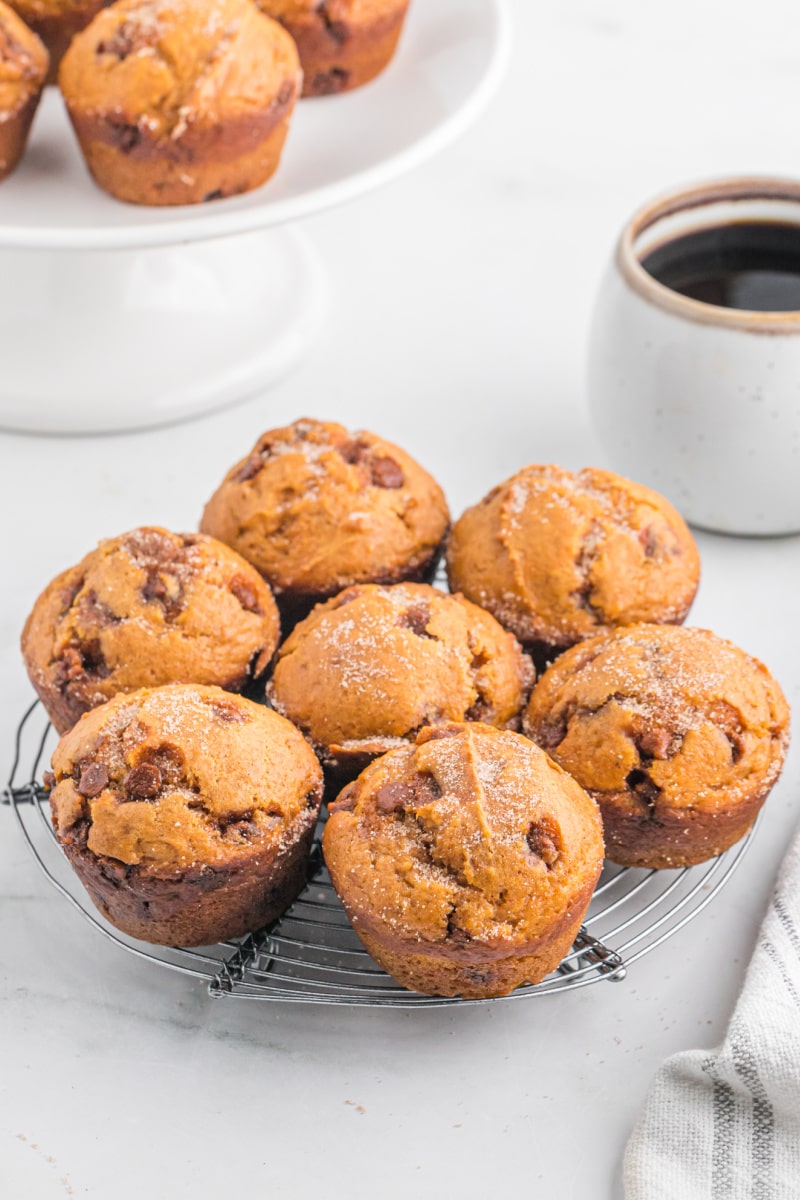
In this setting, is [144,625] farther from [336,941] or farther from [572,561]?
[572,561]

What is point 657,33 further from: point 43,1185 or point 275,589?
point 43,1185

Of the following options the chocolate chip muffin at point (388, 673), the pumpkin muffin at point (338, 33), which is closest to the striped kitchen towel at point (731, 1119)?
the chocolate chip muffin at point (388, 673)

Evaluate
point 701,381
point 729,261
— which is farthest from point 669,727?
point 729,261

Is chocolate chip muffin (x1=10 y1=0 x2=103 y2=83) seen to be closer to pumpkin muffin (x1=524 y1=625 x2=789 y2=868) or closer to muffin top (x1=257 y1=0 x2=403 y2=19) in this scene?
muffin top (x1=257 y1=0 x2=403 y2=19)

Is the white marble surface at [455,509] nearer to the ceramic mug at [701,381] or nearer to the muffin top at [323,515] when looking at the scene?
the ceramic mug at [701,381]

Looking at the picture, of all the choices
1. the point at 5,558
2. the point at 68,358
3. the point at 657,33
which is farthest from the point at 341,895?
the point at 657,33

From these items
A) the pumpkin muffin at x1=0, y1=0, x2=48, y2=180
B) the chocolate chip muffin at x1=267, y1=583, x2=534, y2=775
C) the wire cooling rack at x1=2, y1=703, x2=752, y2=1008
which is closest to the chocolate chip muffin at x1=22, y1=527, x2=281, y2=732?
the chocolate chip muffin at x1=267, y1=583, x2=534, y2=775
